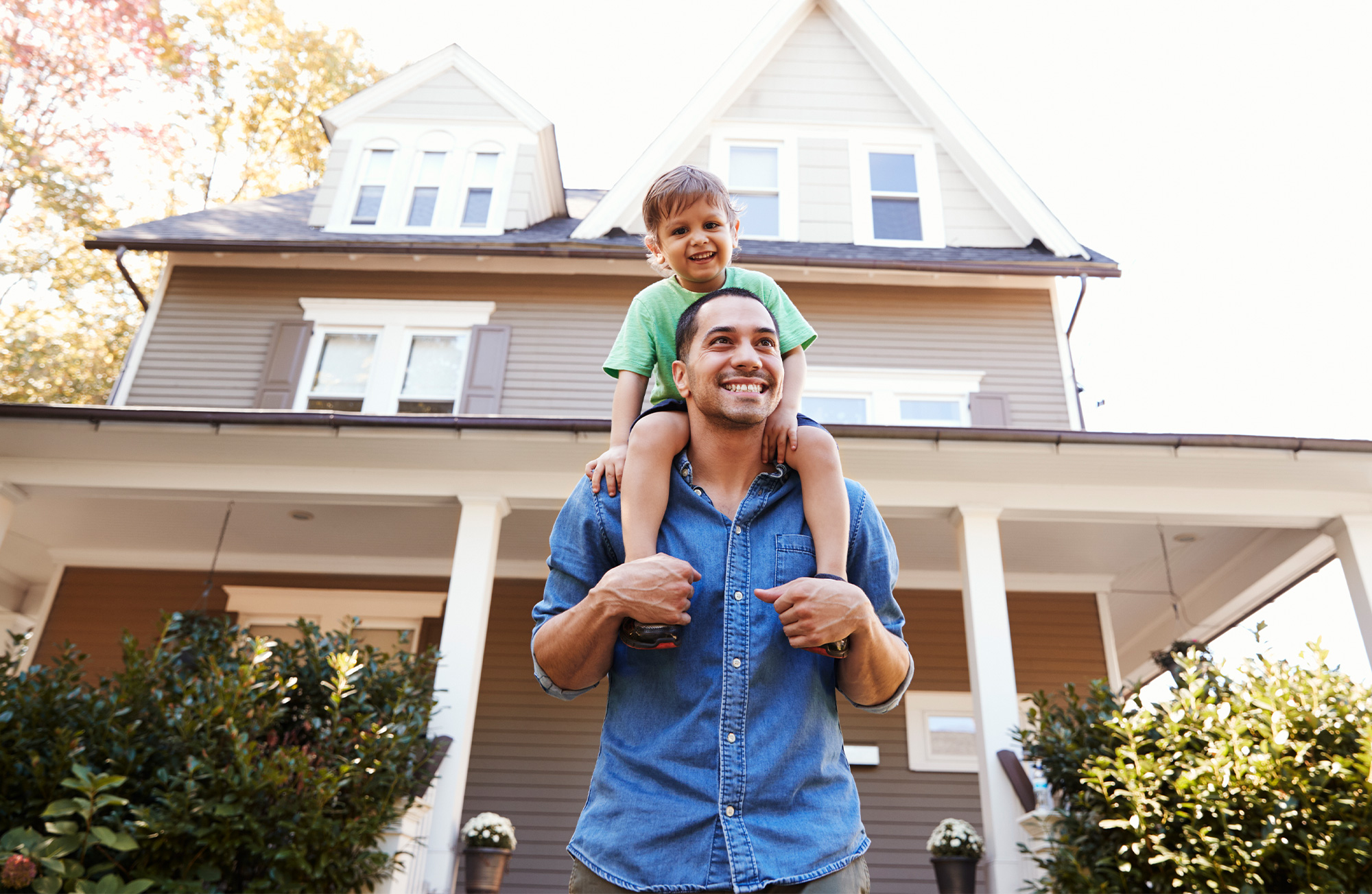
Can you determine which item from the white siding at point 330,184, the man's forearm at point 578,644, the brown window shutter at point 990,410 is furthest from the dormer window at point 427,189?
the man's forearm at point 578,644

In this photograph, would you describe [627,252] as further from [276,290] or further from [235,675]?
[235,675]

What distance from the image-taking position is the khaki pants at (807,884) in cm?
134

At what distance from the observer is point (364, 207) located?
423 inches

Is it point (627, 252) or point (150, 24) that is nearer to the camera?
point (627, 252)

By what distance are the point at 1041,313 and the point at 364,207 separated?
24.7 ft

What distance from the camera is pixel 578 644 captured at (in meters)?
1.46

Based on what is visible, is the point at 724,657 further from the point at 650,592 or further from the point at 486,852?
the point at 486,852

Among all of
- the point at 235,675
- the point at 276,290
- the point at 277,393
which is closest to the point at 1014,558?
the point at 235,675

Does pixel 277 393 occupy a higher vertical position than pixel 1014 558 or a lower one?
higher

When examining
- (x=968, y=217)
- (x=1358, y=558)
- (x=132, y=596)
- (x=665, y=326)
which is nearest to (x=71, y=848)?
(x=665, y=326)

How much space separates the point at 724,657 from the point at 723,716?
0.30 ft

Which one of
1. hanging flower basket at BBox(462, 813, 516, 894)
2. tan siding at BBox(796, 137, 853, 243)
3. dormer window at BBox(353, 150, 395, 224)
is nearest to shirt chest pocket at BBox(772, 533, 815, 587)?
hanging flower basket at BBox(462, 813, 516, 894)

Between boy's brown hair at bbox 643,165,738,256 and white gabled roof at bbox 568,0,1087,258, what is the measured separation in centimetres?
792

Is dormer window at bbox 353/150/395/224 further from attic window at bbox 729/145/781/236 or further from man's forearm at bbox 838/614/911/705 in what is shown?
man's forearm at bbox 838/614/911/705
